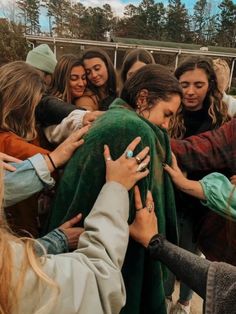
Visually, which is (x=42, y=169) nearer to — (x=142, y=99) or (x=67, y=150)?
(x=67, y=150)

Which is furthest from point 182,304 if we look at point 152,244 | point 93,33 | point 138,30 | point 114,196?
point 138,30

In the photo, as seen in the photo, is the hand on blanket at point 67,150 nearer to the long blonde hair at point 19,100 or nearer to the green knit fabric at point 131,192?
the green knit fabric at point 131,192

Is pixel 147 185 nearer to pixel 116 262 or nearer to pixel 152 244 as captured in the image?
pixel 152 244

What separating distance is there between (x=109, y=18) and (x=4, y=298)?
52434 mm

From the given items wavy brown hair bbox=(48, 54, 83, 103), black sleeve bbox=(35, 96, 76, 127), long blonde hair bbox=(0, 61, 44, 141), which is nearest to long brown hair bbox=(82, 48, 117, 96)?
wavy brown hair bbox=(48, 54, 83, 103)

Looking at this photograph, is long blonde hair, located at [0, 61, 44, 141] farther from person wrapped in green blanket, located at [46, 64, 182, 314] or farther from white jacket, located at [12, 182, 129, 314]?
white jacket, located at [12, 182, 129, 314]

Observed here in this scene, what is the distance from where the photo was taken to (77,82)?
2.76 meters

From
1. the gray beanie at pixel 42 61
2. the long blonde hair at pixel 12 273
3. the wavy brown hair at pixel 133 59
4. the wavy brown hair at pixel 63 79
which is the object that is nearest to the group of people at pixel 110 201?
the long blonde hair at pixel 12 273

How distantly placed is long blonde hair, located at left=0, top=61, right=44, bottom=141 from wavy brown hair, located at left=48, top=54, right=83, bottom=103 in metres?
0.67

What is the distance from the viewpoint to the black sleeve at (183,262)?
1335mm

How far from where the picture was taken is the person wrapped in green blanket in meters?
1.44

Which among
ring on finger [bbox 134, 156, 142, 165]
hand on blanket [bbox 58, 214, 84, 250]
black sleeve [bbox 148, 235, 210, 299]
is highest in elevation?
ring on finger [bbox 134, 156, 142, 165]

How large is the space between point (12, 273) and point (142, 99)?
102 centimetres

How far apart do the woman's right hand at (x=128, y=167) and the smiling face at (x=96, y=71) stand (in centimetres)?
167
